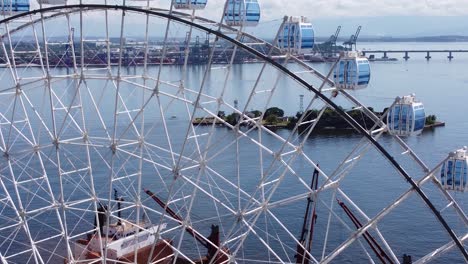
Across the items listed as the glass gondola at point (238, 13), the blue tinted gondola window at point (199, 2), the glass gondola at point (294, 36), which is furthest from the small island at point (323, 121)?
the glass gondola at point (294, 36)

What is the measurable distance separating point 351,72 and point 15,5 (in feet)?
19.8

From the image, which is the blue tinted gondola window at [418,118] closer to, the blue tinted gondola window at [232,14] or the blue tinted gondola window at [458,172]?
the blue tinted gondola window at [458,172]

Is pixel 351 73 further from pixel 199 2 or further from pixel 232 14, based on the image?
pixel 199 2

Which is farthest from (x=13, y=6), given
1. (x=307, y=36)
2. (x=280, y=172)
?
(x=280, y=172)

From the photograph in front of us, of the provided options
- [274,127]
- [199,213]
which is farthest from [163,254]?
[274,127]

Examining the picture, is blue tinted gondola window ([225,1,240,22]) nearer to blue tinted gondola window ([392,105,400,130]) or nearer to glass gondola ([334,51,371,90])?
glass gondola ([334,51,371,90])

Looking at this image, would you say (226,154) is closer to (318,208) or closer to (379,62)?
(318,208)

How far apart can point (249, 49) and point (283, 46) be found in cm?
68

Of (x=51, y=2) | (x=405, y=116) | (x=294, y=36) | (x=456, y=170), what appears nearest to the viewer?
(x=456, y=170)

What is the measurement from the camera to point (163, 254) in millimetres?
16750

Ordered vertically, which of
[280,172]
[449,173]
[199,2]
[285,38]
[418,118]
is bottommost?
[280,172]

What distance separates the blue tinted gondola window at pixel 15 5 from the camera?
11977 millimetres

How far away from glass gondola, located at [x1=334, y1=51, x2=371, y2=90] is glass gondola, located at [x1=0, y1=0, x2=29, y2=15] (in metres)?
5.76

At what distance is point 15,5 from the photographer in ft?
39.7
